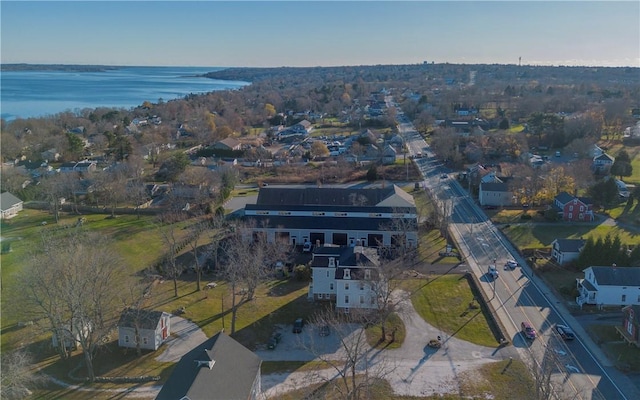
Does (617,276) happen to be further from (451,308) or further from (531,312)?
(451,308)

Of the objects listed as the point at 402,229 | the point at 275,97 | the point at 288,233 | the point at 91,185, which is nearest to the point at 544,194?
the point at 402,229

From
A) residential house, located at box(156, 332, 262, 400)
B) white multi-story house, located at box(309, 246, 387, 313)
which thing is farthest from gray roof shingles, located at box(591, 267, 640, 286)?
residential house, located at box(156, 332, 262, 400)

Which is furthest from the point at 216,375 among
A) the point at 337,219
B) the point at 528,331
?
the point at 337,219

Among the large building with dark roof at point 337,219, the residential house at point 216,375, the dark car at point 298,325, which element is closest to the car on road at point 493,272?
the large building with dark roof at point 337,219

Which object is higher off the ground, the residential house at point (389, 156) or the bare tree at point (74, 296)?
the residential house at point (389, 156)

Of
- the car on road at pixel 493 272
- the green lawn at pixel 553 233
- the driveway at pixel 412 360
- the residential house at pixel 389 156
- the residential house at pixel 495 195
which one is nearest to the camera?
the driveway at pixel 412 360

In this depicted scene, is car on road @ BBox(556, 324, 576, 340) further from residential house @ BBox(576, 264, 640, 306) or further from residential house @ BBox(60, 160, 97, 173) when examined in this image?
residential house @ BBox(60, 160, 97, 173)

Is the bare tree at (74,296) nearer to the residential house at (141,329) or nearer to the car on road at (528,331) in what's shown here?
the residential house at (141,329)

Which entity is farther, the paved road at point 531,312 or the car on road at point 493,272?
the car on road at point 493,272
